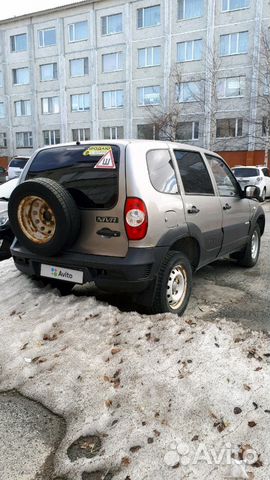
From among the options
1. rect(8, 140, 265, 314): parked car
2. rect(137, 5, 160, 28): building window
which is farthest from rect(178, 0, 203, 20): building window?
rect(8, 140, 265, 314): parked car

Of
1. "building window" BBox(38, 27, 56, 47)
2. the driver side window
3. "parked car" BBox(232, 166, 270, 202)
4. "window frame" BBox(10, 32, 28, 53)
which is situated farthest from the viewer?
"window frame" BBox(10, 32, 28, 53)

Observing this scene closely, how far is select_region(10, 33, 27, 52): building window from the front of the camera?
38150 millimetres

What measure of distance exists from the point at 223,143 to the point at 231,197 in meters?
27.8

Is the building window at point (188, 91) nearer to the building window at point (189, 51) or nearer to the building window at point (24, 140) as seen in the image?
the building window at point (189, 51)

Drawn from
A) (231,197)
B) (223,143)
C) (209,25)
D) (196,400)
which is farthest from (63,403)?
(209,25)

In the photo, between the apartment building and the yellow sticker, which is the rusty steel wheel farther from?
the apartment building

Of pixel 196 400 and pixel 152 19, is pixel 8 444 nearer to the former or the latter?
pixel 196 400

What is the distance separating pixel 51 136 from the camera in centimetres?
3797

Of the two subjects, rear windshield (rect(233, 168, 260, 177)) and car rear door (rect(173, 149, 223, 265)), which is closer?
car rear door (rect(173, 149, 223, 265))

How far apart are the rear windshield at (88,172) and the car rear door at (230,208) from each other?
5.70 feet

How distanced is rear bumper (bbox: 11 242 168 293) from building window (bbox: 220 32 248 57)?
31.2 metres

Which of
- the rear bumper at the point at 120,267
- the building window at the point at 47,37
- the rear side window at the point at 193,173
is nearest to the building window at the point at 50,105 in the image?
the building window at the point at 47,37

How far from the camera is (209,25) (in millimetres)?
30078

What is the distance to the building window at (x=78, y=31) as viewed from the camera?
35031 mm
